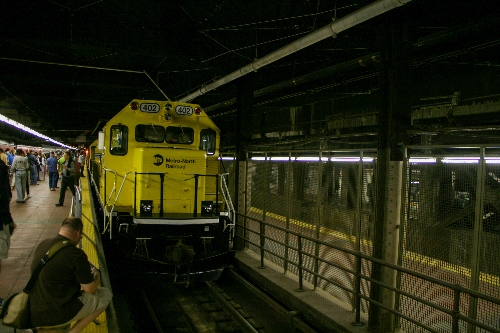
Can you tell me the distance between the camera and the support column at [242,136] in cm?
1098

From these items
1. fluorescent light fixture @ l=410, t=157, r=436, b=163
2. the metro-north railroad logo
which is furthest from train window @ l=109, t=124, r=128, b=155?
fluorescent light fixture @ l=410, t=157, r=436, b=163

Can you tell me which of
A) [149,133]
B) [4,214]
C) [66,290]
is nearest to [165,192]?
[149,133]

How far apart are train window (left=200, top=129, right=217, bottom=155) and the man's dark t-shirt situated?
5.89m

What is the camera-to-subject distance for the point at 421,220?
5.67 metres

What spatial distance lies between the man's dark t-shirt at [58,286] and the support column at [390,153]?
4.05m

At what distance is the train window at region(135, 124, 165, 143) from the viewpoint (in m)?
9.39

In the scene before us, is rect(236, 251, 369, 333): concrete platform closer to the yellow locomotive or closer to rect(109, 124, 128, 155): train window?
the yellow locomotive

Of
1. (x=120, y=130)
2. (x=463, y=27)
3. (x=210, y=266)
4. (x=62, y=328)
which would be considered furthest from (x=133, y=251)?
(x=463, y=27)

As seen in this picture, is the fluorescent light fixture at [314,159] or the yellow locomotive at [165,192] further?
the yellow locomotive at [165,192]

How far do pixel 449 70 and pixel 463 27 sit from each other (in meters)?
5.37

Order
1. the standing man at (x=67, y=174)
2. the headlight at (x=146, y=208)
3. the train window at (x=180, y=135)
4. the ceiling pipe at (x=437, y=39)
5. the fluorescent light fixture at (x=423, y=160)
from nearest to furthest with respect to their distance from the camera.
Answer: the fluorescent light fixture at (x=423, y=160)
the ceiling pipe at (x=437, y=39)
the headlight at (x=146, y=208)
the train window at (x=180, y=135)
the standing man at (x=67, y=174)

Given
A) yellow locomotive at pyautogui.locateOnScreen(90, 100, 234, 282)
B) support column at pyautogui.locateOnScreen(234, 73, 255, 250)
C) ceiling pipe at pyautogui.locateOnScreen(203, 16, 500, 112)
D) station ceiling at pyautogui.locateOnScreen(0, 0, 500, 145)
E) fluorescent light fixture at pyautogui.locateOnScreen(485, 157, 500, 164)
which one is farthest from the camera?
support column at pyautogui.locateOnScreen(234, 73, 255, 250)

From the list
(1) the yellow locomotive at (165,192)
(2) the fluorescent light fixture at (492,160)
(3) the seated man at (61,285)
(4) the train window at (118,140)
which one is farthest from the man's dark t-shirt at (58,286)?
(4) the train window at (118,140)

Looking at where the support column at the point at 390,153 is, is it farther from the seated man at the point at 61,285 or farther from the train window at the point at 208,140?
the train window at the point at 208,140
